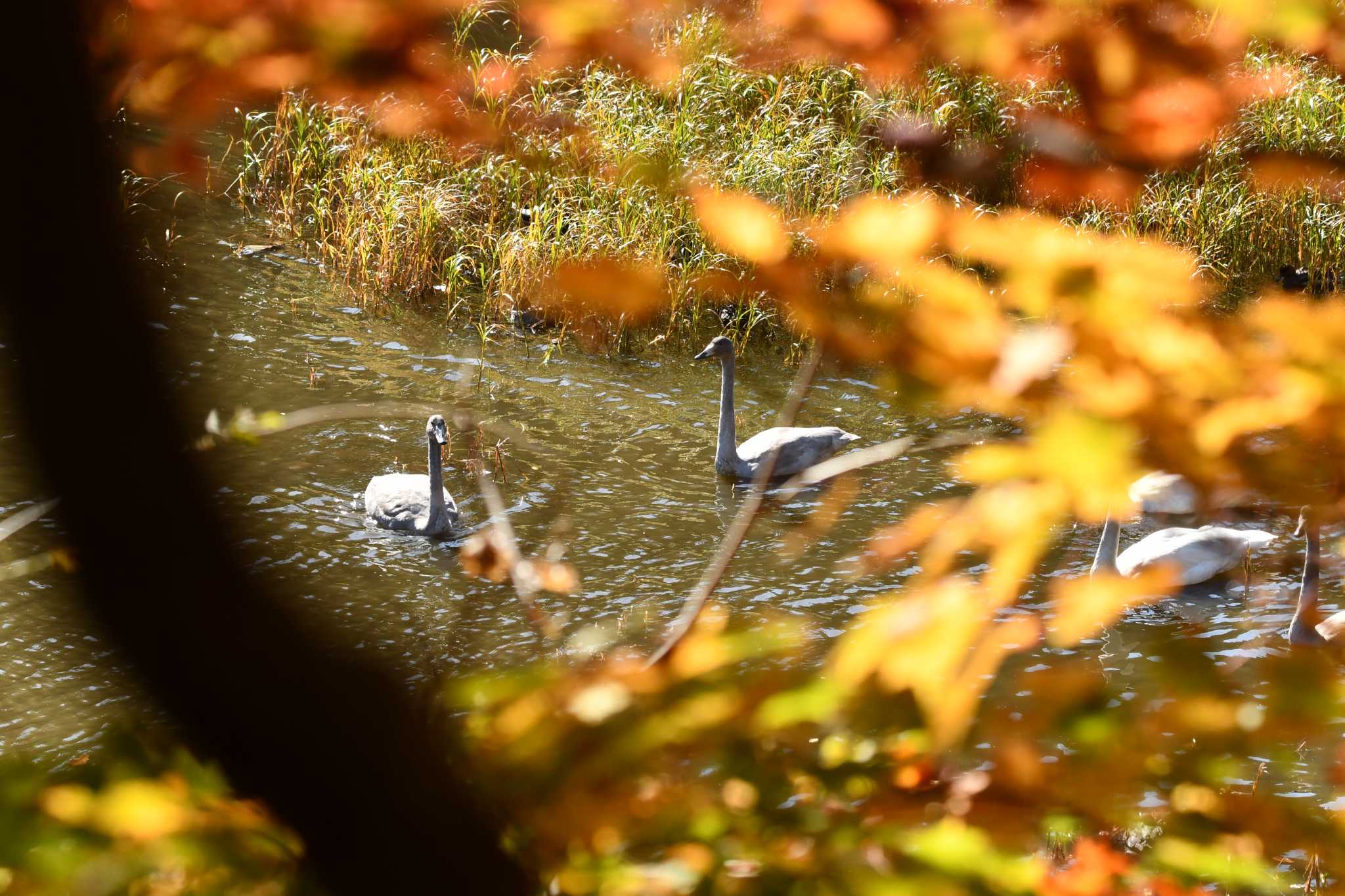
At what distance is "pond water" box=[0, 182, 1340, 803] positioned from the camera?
6219 mm

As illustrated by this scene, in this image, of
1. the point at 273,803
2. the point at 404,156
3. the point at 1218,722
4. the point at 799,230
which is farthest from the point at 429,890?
the point at 404,156

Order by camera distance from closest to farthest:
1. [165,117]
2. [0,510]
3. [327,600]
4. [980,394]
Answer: [980,394] → [165,117] → [327,600] → [0,510]

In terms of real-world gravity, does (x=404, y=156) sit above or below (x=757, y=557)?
above

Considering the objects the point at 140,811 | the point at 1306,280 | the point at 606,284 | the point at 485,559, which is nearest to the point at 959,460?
the point at 606,284

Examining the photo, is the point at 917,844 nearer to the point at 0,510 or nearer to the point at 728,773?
the point at 728,773

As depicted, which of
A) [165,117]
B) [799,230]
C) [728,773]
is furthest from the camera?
[799,230]

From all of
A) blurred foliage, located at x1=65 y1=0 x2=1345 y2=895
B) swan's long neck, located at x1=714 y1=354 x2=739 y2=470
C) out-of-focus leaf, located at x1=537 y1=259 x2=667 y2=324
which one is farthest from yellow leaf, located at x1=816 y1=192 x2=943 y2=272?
swan's long neck, located at x1=714 y1=354 x2=739 y2=470

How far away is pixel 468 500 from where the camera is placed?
8.24 m

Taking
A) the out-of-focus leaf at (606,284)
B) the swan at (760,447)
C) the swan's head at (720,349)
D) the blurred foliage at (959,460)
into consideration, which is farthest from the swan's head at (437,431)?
the out-of-focus leaf at (606,284)

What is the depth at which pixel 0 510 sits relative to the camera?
7.29 meters

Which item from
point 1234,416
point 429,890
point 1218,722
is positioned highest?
point 1234,416

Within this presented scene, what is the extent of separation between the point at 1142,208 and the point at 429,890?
1113cm

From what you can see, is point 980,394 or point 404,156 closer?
point 980,394

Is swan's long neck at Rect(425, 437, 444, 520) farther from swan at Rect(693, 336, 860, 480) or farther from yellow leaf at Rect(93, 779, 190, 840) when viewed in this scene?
yellow leaf at Rect(93, 779, 190, 840)
